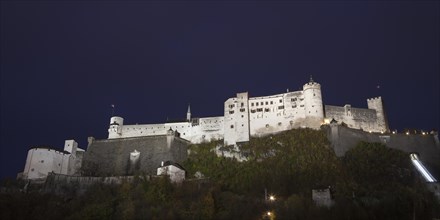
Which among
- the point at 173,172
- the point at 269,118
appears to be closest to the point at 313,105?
the point at 269,118

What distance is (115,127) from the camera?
251ft

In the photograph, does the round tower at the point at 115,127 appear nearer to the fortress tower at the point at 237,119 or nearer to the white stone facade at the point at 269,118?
the white stone facade at the point at 269,118

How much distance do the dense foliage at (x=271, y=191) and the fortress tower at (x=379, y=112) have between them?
753 centimetres

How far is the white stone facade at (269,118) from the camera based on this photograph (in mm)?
69438

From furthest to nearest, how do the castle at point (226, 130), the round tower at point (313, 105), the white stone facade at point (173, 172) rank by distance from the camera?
the round tower at point (313, 105), the castle at point (226, 130), the white stone facade at point (173, 172)

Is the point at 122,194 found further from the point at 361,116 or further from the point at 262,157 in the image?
the point at 361,116

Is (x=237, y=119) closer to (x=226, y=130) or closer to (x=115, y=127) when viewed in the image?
(x=226, y=130)

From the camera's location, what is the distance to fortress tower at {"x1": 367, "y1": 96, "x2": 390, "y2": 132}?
229ft

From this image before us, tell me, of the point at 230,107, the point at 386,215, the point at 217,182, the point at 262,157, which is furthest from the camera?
the point at 230,107

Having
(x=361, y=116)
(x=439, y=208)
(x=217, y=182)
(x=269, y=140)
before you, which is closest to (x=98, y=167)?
(x=217, y=182)

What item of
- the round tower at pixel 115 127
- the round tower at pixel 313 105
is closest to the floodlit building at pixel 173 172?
the round tower at pixel 115 127

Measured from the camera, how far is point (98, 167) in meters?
69.1

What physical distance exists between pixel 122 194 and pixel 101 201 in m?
2.60

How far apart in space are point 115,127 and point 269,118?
2655 cm
